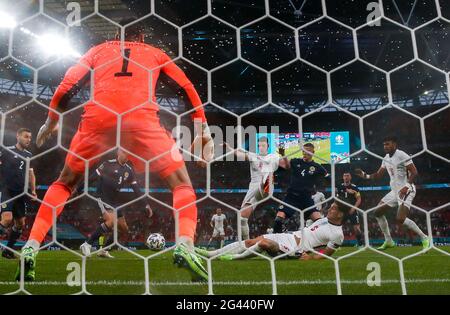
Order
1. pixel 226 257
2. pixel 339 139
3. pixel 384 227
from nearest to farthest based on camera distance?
pixel 339 139, pixel 226 257, pixel 384 227

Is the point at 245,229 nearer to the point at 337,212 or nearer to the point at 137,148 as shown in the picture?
the point at 337,212

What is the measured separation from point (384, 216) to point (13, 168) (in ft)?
3.93

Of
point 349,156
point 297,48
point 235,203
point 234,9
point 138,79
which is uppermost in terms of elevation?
point 234,9

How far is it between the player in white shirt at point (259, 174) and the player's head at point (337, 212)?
0.20 meters

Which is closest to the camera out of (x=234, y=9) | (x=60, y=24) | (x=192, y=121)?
(x=192, y=121)

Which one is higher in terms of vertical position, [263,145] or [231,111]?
[231,111]

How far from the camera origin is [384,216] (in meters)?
1.48

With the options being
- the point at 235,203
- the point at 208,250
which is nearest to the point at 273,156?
the point at 235,203

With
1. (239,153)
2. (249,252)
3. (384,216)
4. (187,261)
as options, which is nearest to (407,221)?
(384,216)

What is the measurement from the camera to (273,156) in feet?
3.79

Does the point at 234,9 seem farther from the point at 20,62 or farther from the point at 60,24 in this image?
the point at 20,62

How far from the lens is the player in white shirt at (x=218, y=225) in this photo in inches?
51.1

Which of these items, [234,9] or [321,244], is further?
[234,9]

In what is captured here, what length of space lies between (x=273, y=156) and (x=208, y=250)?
0.31 meters
